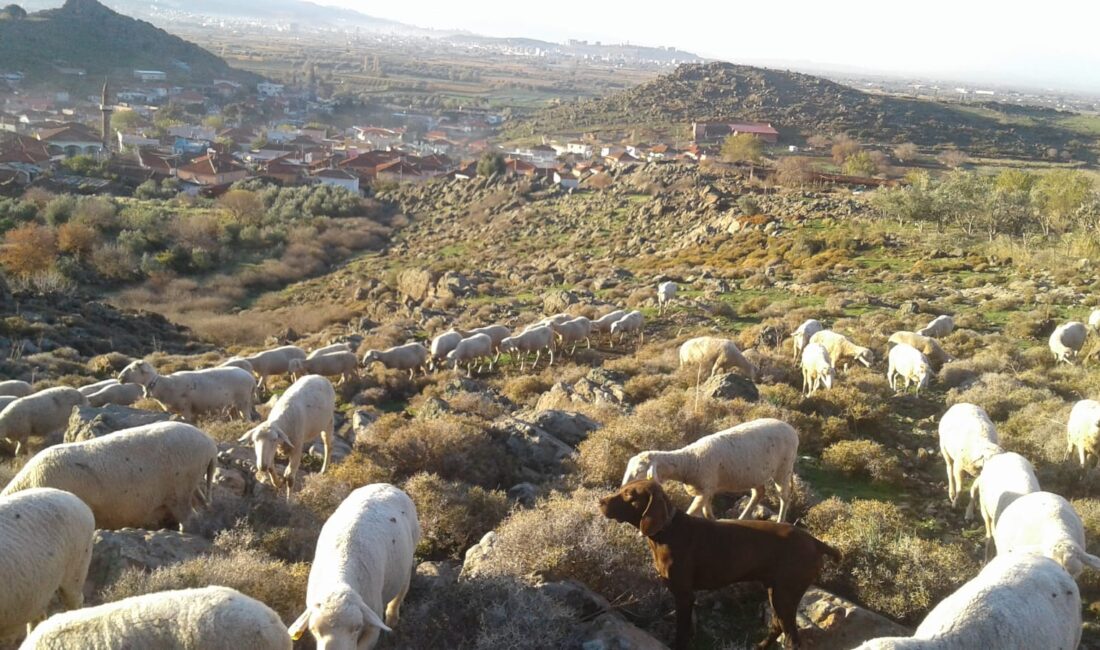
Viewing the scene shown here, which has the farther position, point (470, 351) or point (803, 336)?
point (470, 351)

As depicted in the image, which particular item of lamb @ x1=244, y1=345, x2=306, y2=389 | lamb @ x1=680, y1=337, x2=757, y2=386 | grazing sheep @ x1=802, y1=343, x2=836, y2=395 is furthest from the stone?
grazing sheep @ x1=802, y1=343, x2=836, y2=395

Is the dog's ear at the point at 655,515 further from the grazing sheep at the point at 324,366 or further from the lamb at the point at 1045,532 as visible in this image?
the grazing sheep at the point at 324,366

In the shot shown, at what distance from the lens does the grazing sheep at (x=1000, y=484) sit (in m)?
7.92

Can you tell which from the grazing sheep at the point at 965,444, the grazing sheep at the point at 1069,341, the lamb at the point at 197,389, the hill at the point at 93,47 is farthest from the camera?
the hill at the point at 93,47

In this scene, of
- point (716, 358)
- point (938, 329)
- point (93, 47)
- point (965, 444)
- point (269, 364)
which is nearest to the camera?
point (965, 444)

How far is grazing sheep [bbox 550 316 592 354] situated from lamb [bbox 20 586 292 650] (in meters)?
16.5

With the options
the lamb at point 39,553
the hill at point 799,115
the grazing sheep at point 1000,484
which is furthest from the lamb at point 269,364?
the hill at point 799,115

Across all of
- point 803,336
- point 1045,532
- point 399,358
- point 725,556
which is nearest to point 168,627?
point 725,556

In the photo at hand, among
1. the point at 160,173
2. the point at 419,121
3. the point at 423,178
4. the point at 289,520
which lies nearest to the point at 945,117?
the point at 423,178

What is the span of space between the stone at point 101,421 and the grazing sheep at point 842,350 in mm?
12709

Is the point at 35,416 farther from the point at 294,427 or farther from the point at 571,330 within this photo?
the point at 571,330

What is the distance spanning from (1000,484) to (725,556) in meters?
3.72

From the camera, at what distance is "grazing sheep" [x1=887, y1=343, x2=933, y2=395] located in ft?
47.0

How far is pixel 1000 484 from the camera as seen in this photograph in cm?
820
